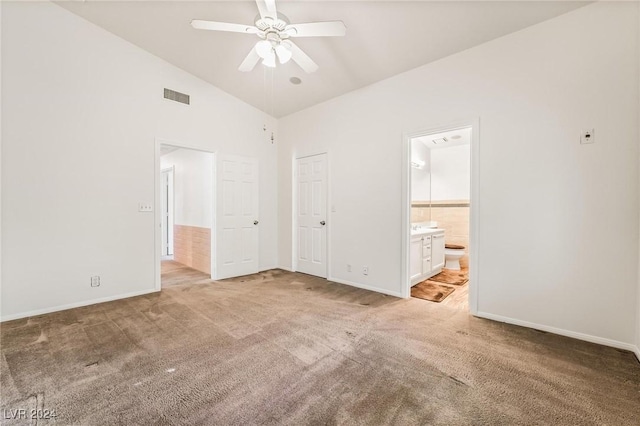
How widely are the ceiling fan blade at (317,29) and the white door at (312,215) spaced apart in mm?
2247

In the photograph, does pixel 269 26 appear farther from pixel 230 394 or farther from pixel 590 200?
pixel 590 200

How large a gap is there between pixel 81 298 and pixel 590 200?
5588 millimetres

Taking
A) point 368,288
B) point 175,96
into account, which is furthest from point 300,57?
point 368,288

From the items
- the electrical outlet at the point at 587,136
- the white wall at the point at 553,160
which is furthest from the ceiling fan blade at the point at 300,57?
the electrical outlet at the point at 587,136

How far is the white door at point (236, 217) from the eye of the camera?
4543 mm

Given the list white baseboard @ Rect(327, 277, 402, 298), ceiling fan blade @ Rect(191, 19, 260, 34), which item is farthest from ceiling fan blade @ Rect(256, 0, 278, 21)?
white baseboard @ Rect(327, 277, 402, 298)

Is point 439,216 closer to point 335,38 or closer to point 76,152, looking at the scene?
point 335,38

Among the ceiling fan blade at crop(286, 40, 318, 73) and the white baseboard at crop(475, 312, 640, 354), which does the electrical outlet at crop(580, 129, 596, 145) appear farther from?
the ceiling fan blade at crop(286, 40, 318, 73)

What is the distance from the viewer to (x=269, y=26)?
7.84 feet

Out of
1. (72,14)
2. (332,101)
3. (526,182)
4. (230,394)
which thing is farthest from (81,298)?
(526,182)

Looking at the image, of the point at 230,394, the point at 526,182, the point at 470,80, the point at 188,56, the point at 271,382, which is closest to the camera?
the point at 230,394

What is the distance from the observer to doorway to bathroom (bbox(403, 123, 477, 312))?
369 centimetres

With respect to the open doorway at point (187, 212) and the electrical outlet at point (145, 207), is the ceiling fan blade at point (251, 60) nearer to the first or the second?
the open doorway at point (187, 212)

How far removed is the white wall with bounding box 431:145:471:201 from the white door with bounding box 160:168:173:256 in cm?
636
